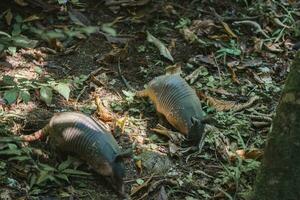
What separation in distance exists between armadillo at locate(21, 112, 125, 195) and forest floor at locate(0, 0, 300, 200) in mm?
93

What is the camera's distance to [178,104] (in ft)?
16.0

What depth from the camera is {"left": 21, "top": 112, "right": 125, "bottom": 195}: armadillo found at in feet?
13.2

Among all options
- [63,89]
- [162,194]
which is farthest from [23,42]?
[162,194]

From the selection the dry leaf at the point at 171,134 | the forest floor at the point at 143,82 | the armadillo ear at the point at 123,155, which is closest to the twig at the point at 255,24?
the forest floor at the point at 143,82

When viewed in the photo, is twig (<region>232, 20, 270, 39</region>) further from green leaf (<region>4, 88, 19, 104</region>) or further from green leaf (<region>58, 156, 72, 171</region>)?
green leaf (<region>58, 156, 72, 171</region>)

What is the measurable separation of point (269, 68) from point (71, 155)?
8.88 ft

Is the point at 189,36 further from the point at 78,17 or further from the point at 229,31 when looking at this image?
the point at 78,17

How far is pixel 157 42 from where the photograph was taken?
5992 mm

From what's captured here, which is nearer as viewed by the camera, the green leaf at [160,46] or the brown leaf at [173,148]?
the brown leaf at [173,148]

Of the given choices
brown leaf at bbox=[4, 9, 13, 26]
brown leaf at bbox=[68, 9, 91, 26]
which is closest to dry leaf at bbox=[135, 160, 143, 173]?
brown leaf at bbox=[68, 9, 91, 26]

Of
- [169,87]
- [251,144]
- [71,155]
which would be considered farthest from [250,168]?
[71,155]

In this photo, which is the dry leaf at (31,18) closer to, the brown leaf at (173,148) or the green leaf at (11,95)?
the green leaf at (11,95)

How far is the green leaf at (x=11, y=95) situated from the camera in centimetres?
436

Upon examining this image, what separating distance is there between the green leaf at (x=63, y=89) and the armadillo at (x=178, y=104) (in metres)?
0.71
